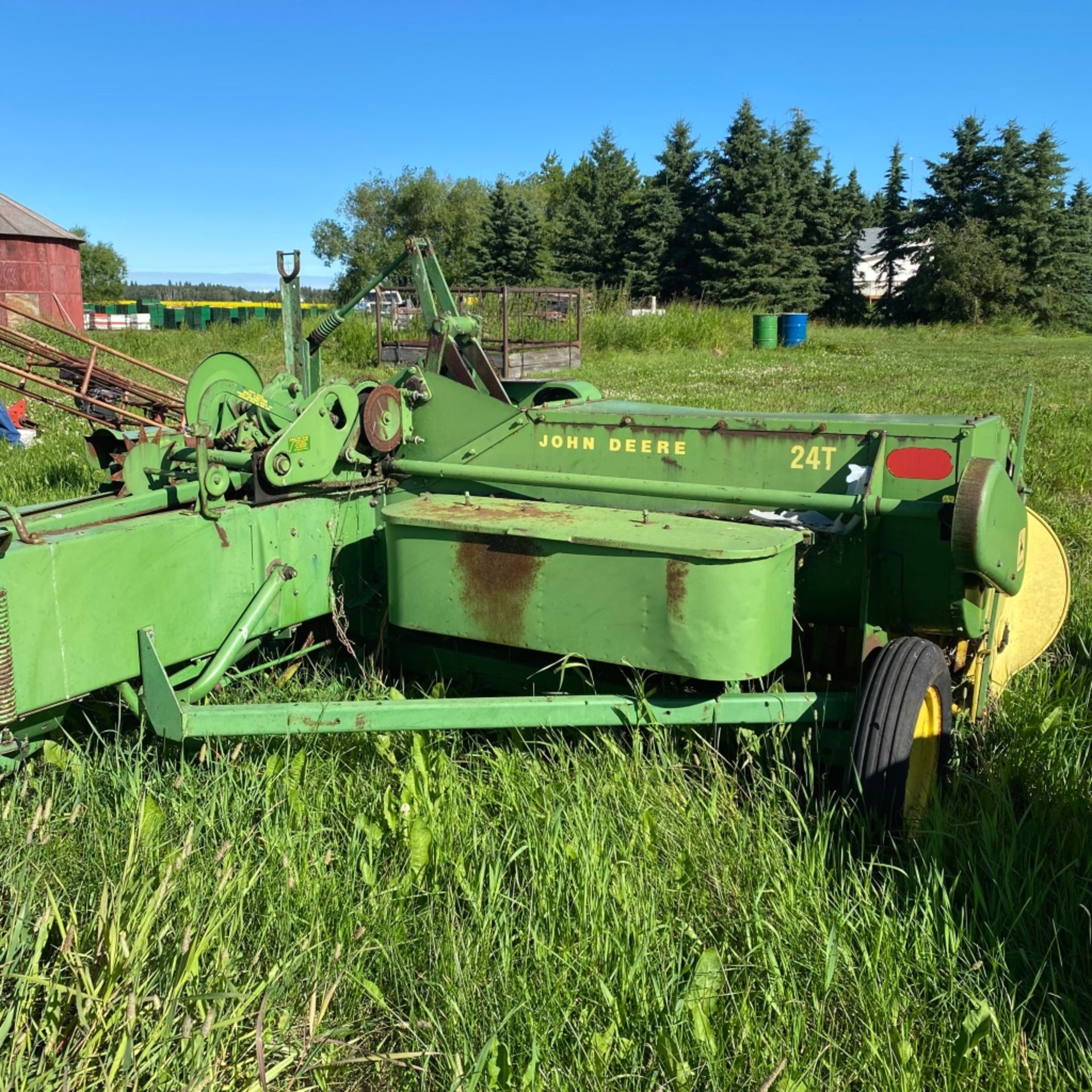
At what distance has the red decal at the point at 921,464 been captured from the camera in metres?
3.51

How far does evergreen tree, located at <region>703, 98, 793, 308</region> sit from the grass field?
36.2 m

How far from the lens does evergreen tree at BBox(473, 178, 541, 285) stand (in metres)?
40.8

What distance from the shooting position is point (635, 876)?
8.79ft

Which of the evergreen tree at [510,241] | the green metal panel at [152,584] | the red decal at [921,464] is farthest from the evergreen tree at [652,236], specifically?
the green metal panel at [152,584]

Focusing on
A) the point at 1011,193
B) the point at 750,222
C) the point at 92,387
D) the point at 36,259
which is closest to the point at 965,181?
the point at 1011,193

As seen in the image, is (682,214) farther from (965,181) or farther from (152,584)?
(152,584)

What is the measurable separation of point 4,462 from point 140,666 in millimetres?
6454

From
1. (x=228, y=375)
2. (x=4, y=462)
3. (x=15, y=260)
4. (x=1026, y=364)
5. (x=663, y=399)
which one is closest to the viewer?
(x=228, y=375)

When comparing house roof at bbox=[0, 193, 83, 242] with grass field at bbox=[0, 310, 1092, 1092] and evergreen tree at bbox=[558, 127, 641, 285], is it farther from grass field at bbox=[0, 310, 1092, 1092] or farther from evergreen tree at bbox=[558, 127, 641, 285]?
grass field at bbox=[0, 310, 1092, 1092]

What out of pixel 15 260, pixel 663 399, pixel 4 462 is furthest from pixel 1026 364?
pixel 15 260

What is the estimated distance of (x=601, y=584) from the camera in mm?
3033

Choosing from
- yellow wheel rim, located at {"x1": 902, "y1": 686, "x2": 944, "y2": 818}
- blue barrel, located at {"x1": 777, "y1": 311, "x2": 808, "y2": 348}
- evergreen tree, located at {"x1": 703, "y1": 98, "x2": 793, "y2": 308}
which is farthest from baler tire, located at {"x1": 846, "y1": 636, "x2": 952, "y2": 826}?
evergreen tree, located at {"x1": 703, "y1": 98, "x2": 793, "y2": 308}

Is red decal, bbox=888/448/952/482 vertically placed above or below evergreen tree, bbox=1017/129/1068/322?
below

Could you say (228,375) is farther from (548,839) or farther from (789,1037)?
(789,1037)
